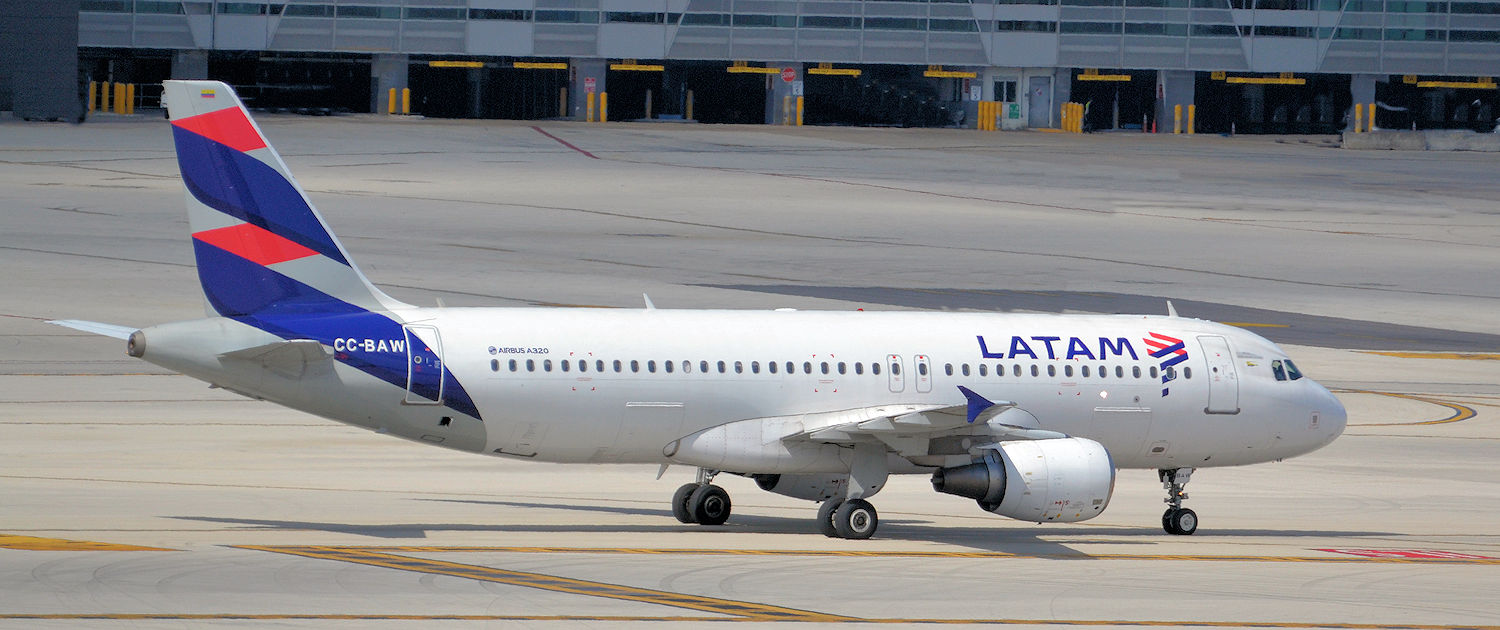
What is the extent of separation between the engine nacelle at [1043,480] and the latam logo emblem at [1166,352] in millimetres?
2851

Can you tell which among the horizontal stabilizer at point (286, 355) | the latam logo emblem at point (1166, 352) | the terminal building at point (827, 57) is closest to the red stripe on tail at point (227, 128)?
the horizontal stabilizer at point (286, 355)

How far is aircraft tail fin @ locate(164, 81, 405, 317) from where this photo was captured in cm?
2530

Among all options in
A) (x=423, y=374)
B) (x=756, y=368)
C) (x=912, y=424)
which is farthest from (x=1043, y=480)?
(x=423, y=374)

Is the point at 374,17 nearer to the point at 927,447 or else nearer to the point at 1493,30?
the point at 1493,30

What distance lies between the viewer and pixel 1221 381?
96.1 feet

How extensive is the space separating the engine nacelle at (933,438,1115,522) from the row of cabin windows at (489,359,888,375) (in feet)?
6.58

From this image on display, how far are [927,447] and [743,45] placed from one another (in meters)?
91.2

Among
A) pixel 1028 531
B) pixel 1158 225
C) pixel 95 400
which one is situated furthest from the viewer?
pixel 1158 225

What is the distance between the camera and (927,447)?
27.1 metres

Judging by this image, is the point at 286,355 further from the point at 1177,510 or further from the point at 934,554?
the point at 1177,510

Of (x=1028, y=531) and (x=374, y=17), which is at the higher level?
(x=374, y=17)

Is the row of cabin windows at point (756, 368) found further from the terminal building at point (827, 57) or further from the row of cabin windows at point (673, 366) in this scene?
the terminal building at point (827, 57)

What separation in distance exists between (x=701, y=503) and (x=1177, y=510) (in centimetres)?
677

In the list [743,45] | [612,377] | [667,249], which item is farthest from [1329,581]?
[743,45]
